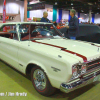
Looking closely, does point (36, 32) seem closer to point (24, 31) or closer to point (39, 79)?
point (24, 31)

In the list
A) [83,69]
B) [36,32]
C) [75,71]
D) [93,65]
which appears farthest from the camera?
[36,32]

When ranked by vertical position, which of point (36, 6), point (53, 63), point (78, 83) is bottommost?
point (78, 83)

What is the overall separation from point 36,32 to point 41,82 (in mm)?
1430

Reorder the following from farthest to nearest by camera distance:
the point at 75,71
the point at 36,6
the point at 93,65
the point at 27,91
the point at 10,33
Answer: the point at 36,6, the point at 10,33, the point at 27,91, the point at 93,65, the point at 75,71

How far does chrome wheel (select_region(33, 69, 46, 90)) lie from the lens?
2.34m

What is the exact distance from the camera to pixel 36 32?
331cm

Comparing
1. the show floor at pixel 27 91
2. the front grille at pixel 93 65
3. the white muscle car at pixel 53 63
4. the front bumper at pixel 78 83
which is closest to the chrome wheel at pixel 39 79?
the white muscle car at pixel 53 63

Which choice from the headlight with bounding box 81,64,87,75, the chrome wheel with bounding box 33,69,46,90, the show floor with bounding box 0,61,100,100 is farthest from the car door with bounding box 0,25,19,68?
the headlight with bounding box 81,64,87,75

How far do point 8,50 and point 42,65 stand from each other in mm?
1374

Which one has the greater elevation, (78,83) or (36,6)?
(36,6)

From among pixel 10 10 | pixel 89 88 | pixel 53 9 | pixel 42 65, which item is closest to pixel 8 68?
pixel 42 65

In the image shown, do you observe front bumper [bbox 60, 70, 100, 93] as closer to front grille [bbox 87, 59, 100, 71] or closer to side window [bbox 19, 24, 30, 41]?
front grille [bbox 87, 59, 100, 71]

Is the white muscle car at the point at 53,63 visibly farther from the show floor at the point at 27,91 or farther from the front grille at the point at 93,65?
the show floor at the point at 27,91

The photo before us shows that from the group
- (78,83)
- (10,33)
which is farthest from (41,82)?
(10,33)
